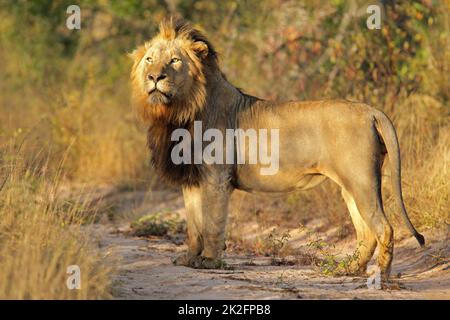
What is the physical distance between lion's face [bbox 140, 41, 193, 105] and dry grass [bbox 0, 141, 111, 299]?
105 cm

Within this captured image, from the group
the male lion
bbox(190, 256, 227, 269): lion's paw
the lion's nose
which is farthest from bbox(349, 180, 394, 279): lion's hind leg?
the lion's nose

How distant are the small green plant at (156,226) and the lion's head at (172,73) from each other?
7.08 ft

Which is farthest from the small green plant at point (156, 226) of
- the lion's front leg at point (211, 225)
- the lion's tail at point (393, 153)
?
the lion's tail at point (393, 153)

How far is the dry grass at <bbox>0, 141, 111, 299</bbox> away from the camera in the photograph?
5.11 metres

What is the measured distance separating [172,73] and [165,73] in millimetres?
96

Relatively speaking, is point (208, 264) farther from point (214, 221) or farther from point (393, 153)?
point (393, 153)

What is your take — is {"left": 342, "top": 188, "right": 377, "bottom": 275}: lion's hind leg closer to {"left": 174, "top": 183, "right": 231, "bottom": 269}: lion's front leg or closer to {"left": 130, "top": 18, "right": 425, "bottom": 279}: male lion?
{"left": 130, "top": 18, "right": 425, "bottom": 279}: male lion

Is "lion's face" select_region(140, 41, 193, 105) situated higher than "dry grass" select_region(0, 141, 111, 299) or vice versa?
"lion's face" select_region(140, 41, 193, 105)

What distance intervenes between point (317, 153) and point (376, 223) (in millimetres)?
689

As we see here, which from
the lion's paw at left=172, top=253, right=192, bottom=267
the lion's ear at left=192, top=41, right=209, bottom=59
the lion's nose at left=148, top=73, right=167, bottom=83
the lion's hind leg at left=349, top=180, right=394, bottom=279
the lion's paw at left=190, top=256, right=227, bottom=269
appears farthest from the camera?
the lion's ear at left=192, top=41, right=209, bottom=59

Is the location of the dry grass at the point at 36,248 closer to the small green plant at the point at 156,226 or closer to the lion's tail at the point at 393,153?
the small green plant at the point at 156,226

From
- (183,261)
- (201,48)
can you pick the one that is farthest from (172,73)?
(183,261)

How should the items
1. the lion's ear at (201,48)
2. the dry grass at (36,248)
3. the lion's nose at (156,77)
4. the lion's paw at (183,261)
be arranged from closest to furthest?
the dry grass at (36,248)
the lion's nose at (156,77)
the lion's paw at (183,261)
the lion's ear at (201,48)

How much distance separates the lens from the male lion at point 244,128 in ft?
21.3
